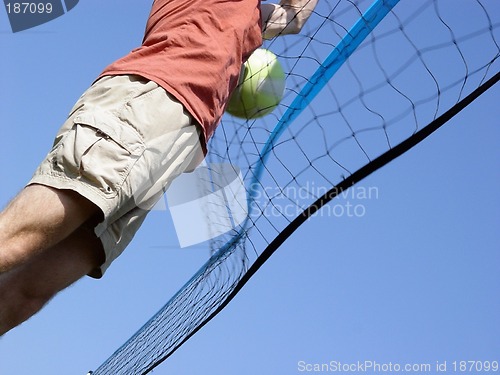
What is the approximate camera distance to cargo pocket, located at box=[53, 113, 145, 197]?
2703mm

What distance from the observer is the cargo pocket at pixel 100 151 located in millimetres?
2703

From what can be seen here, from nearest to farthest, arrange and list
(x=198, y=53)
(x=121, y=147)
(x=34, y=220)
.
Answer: (x=34, y=220) < (x=121, y=147) < (x=198, y=53)

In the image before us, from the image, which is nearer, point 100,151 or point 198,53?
point 100,151

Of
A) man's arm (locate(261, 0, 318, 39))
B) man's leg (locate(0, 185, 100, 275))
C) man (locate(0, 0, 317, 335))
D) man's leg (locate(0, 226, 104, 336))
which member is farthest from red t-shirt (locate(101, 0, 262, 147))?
man's leg (locate(0, 226, 104, 336))

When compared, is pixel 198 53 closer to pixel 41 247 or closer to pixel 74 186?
pixel 74 186

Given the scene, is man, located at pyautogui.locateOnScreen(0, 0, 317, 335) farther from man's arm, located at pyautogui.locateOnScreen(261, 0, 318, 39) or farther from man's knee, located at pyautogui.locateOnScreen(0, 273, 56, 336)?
man's arm, located at pyautogui.locateOnScreen(261, 0, 318, 39)

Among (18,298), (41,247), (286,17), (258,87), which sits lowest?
(18,298)

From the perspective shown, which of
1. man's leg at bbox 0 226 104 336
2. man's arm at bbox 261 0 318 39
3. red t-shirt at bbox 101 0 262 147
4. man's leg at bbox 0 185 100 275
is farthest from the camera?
man's arm at bbox 261 0 318 39

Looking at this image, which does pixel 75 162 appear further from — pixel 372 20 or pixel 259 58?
pixel 372 20

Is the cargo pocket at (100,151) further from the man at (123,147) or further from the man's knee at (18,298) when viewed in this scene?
the man's knee at (18,298)

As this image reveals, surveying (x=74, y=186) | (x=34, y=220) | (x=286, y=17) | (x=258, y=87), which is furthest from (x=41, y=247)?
(x=286, y=17)

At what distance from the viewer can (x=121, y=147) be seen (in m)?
2.76

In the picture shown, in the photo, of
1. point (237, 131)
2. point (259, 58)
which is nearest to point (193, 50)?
point (259, 58)

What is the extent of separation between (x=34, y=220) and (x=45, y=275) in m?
0.67
